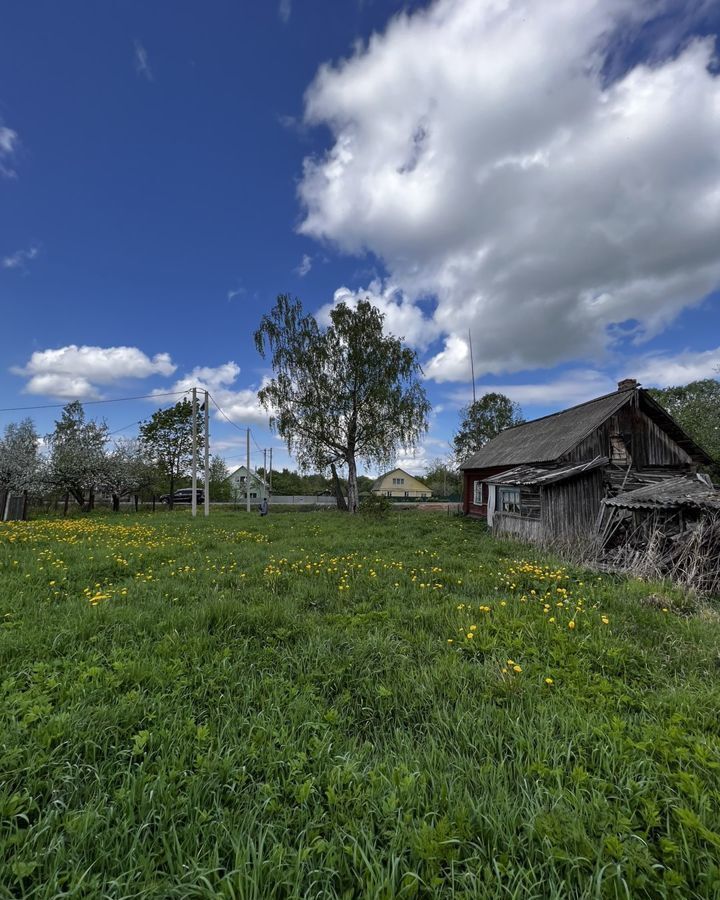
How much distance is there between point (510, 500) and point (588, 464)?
13.5 feet

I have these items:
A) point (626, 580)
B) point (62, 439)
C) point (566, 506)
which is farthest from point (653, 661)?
point (62, 439)

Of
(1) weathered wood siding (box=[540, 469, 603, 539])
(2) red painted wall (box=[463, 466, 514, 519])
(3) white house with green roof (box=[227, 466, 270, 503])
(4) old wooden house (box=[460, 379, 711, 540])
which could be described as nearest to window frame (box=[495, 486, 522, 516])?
(4) old wooden house (box=[460, 379, 711, 540])

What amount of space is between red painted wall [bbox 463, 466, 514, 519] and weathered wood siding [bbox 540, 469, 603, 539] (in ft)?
28.1

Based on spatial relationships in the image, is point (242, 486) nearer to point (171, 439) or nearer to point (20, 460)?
point (171, 439)

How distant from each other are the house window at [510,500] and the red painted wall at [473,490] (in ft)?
15.7

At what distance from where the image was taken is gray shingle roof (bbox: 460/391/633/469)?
14500mm

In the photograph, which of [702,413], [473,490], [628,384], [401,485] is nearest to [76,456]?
Result: [473,490]

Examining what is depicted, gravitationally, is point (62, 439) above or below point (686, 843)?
above

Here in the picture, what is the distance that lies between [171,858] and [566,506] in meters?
12.7

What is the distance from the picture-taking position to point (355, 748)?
2.48 meters

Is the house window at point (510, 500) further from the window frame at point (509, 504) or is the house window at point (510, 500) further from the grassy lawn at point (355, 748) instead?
the grassy lawn at point (355, 748)

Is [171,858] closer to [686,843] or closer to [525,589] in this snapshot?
[686,843]

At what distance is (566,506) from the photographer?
476 inches

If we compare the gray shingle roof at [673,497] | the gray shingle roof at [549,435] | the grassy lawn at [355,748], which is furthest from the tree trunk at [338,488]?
the grassy lawn at [355,748]
